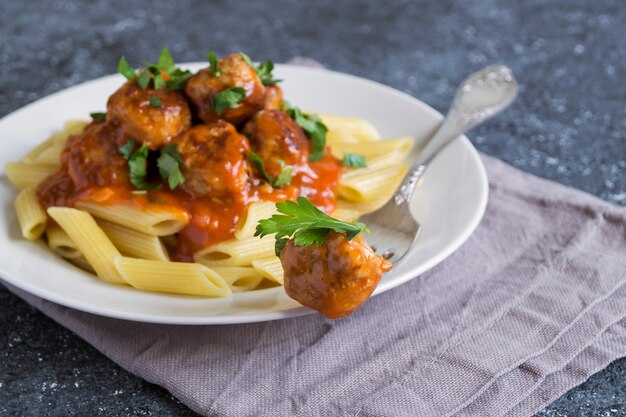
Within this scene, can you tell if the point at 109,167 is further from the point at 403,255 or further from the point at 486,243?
the point at 486,243

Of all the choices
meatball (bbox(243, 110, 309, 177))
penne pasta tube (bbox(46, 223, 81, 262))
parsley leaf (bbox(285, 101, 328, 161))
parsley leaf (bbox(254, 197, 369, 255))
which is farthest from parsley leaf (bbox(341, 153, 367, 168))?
penne pasta tube (bbox(46, 223, 81, 262))

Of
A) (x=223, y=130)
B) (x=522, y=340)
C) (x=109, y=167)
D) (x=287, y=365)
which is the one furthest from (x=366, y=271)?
(x=109, y=167)

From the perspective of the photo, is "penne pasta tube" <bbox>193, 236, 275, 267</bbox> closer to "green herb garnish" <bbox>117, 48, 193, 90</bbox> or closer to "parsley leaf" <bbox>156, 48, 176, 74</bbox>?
"green herb garnish" <bbox>117, 48, 193, 90</bbox>

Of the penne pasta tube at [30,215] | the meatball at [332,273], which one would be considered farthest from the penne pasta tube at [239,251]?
the penne pasta tube at [30,215]

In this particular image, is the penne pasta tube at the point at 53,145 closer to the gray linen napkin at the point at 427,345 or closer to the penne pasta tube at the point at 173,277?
the gray linen napkin at the point at 427,345

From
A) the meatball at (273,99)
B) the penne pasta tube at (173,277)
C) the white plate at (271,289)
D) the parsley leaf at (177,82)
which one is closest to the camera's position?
the white plate at (271,289)

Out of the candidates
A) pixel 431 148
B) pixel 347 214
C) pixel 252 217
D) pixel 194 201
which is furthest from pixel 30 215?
pixel 431 148

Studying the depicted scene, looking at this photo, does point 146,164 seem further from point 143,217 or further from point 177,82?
point 177,82
